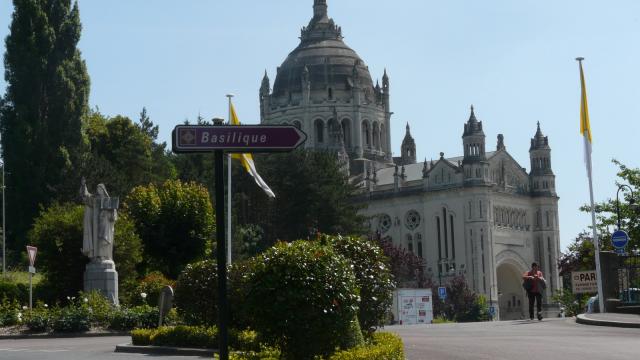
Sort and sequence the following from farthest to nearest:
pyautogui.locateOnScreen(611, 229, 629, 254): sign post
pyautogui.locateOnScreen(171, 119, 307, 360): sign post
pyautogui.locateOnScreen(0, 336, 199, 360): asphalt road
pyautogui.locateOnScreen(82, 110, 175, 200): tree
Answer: pyautogui.locateOnScreen(82, 110, 175, 200): tree, pyautogui.locateOnScreen(611, 229, 629, 254): sign post, pyautogui.locateOnScreen(0, 336, 199, 360): asphalt road, pyautogui.locateOnScreen(171, 119, 307, 360): sign post

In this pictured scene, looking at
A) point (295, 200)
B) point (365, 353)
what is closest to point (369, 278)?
point (365, 353)

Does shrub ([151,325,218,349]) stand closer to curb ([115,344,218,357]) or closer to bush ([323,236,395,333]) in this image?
curb ([115,344,218,357])

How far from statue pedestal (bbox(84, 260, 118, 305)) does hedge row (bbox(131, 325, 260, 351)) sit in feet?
42.4

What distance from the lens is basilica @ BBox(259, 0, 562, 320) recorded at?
110062 millimetres

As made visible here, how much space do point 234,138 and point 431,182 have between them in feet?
340

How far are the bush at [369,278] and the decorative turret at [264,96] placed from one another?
367ft

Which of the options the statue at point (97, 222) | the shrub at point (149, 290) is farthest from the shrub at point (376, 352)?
the shrub at point (149, 290)

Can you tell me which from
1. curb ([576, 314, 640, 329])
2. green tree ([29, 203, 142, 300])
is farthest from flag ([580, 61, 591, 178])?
green tree ([29, 203, 142, 300])

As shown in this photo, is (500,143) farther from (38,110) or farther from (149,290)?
(149,290)

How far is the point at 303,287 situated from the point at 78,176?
145 ft

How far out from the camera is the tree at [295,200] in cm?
8100

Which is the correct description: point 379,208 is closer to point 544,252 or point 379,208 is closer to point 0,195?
point 544,252

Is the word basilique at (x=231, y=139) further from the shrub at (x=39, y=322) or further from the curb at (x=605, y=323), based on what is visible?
the shrub at (x=39, y=322)

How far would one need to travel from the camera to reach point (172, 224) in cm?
5334
